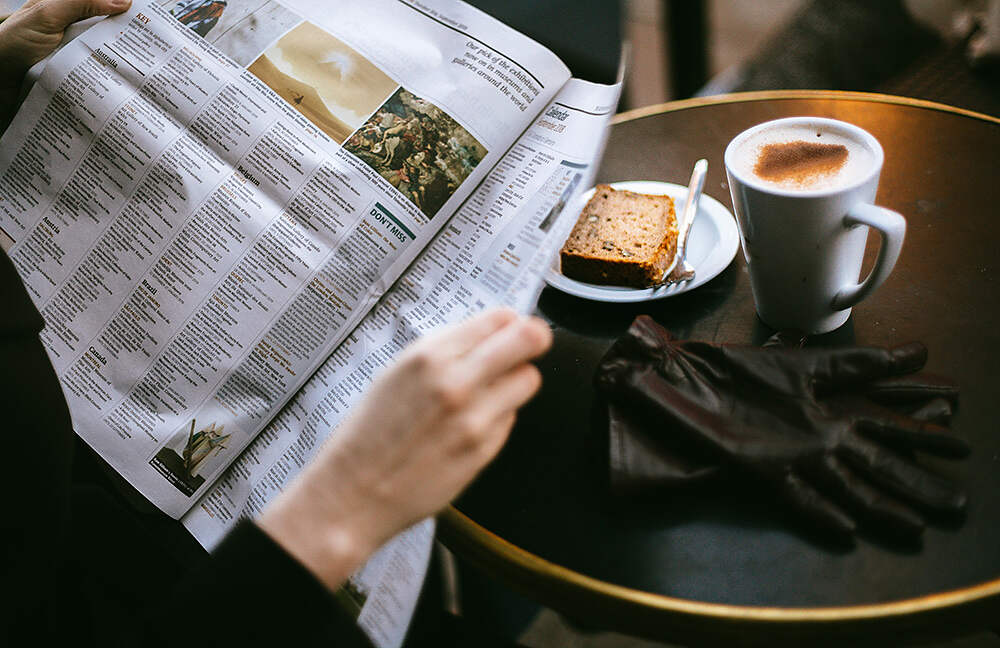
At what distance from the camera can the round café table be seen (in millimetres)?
489

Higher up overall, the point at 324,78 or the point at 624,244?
the point at 324,78

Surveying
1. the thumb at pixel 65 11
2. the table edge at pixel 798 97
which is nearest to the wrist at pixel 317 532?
the thumb at pixel 65 11

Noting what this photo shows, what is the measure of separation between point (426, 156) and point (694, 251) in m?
0.30

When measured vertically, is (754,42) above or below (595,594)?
below

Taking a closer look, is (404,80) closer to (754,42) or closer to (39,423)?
(39,423)

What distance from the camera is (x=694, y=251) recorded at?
30.6 inches

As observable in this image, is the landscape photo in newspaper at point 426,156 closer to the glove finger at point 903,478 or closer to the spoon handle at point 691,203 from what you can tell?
the spoon handle at point 691,203

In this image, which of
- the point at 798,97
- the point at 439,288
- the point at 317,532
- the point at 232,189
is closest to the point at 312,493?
the point at 317,532

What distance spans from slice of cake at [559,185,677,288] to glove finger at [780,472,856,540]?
0.88 ft

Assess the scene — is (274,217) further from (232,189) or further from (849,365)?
(849,365)

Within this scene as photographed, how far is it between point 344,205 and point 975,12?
193 cm

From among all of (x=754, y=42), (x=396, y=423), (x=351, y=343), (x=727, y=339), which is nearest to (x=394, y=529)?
(x=396, y=423)

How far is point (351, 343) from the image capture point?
2.19ft

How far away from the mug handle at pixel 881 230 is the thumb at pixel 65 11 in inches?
28.2
